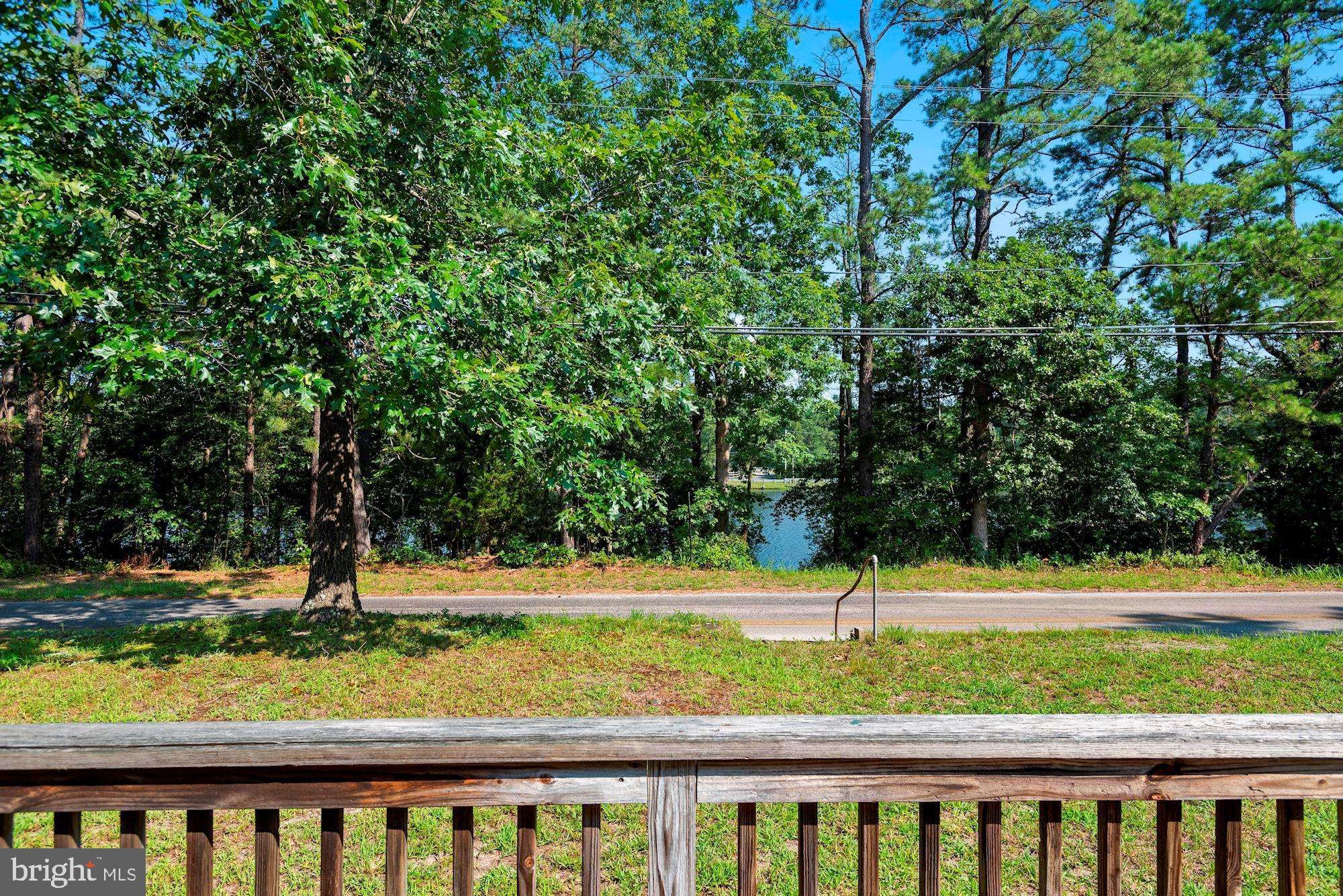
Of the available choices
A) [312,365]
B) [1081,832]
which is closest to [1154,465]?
[1081,832]

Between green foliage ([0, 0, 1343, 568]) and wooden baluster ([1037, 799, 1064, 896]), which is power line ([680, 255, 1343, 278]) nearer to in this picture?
green foliage ([0, 0, 1343, 568])

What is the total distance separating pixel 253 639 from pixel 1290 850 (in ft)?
29.4

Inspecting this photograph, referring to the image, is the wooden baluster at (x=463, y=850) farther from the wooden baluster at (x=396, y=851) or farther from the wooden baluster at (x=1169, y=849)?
the wooden baluster at (x=1169, y=849)

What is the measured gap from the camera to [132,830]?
132 centimetres

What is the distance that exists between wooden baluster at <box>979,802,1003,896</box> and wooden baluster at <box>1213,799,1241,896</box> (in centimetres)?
44

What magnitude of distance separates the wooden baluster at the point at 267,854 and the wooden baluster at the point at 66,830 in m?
0.32

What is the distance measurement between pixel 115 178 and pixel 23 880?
591 centimetres

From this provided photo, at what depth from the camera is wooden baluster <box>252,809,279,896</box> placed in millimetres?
1331

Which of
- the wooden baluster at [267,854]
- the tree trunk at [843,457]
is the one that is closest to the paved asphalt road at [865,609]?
the tree trunk at [843,457]

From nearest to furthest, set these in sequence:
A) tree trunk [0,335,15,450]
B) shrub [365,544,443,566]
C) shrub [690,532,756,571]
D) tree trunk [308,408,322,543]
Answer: tree trunk [308,408,322,543] → shrub [365,544,443,566] → shrub [690,532,756,571] → tree trunk [0,335,15,450]

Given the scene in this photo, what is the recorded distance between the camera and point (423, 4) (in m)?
6.76

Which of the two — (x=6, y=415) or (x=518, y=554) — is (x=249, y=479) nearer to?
(x=6, y=415)

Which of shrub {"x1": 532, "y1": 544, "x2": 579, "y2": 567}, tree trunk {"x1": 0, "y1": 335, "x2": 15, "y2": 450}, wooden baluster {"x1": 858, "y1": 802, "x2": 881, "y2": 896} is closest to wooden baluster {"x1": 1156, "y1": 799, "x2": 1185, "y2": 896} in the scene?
wooden baluster {"x1": 858, "y1": 802, "x2": 881, "y2": 896}

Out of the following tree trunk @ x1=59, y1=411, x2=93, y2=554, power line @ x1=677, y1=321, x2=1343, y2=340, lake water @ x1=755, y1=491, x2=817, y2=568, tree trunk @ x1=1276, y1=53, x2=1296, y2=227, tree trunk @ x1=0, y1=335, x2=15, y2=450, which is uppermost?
tree trunk @ x1=1276, y1=53, x2=1296, y2=227
